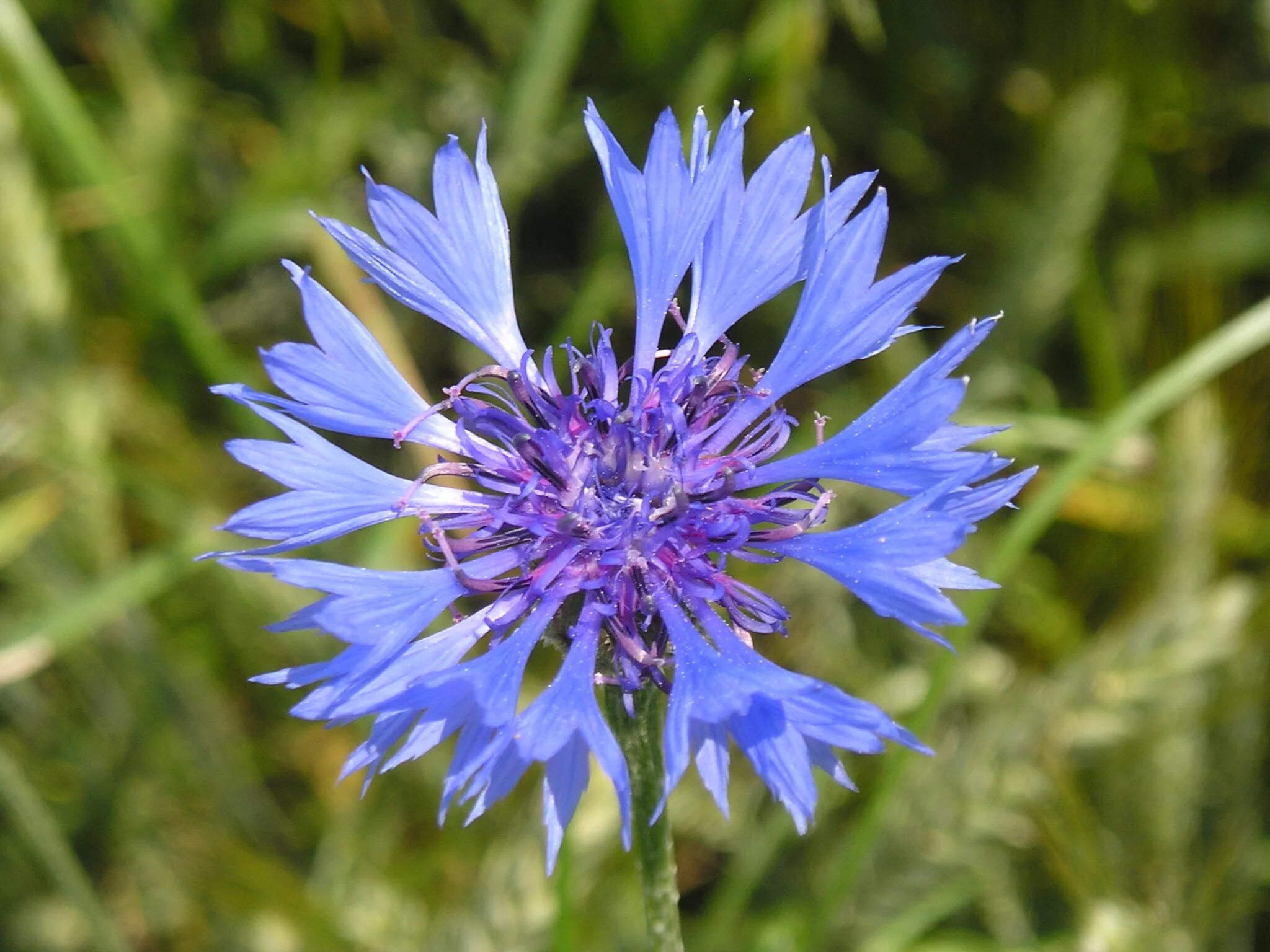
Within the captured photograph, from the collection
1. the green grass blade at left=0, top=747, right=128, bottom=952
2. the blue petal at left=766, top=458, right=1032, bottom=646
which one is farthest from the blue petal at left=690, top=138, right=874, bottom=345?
the green grass blade at left=0, top=747, right=128, bottom=952

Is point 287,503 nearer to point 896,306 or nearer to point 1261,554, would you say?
point 896,306

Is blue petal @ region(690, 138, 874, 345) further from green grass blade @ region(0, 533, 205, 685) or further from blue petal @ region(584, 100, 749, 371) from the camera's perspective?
green grass blade @ region(0, 533, 205, 685)

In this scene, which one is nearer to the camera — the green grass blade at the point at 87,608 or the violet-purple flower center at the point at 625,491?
the violet-purple flower center at the point at 625,491

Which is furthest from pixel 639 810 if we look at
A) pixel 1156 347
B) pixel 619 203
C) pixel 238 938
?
pixel 1156 347

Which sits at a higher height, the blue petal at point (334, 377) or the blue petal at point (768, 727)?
the blue petal at point (334, 377)

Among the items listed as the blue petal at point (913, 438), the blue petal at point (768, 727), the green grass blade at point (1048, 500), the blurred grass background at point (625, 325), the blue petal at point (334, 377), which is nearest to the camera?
the blue petal at point (768, 727)

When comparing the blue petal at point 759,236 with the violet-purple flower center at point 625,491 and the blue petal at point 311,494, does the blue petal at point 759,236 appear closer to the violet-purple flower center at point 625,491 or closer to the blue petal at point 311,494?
the violet-purple flower center at point 625,491

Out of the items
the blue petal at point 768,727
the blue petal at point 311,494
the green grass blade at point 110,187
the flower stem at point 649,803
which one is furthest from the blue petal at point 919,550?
the green grass blade at point 110,187
